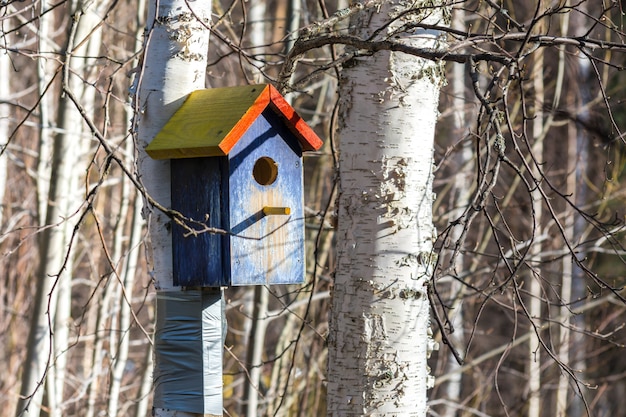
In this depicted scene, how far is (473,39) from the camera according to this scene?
228 centimetres

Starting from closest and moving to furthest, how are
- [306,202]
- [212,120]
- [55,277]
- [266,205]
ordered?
[212,120]
[266,205]
[55,277]
[306,202]

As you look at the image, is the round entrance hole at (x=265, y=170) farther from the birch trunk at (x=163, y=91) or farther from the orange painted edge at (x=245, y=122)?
the birch trunk at (x=163, y=91)

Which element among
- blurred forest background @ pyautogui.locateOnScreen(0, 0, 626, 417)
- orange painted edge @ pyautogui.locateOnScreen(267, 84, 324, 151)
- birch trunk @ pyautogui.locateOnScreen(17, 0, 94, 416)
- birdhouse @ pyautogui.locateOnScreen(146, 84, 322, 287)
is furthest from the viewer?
birch trunk @ pyautogui.locateOnScreen(17, 0, 94, 416)

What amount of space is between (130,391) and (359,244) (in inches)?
231

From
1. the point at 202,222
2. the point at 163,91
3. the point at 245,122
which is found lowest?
the point at 202,222

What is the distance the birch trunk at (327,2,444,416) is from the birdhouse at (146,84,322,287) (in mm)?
210

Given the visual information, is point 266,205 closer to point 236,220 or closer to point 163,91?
point 236,220

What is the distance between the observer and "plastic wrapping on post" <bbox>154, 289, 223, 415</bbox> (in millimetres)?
2605

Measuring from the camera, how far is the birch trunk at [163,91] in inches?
104

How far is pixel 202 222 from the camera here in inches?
102

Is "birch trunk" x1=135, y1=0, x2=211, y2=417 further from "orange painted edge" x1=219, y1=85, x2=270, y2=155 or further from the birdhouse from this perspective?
"orange painted edge" x1=219, y1=85, x2=270, y2=155

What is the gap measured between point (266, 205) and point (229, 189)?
0.60 ft

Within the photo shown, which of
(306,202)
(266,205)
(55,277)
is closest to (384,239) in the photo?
(266,205)

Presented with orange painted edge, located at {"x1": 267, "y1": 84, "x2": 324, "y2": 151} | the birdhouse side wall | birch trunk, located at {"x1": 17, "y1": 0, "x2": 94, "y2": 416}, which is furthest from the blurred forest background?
the birdhouse side wall
